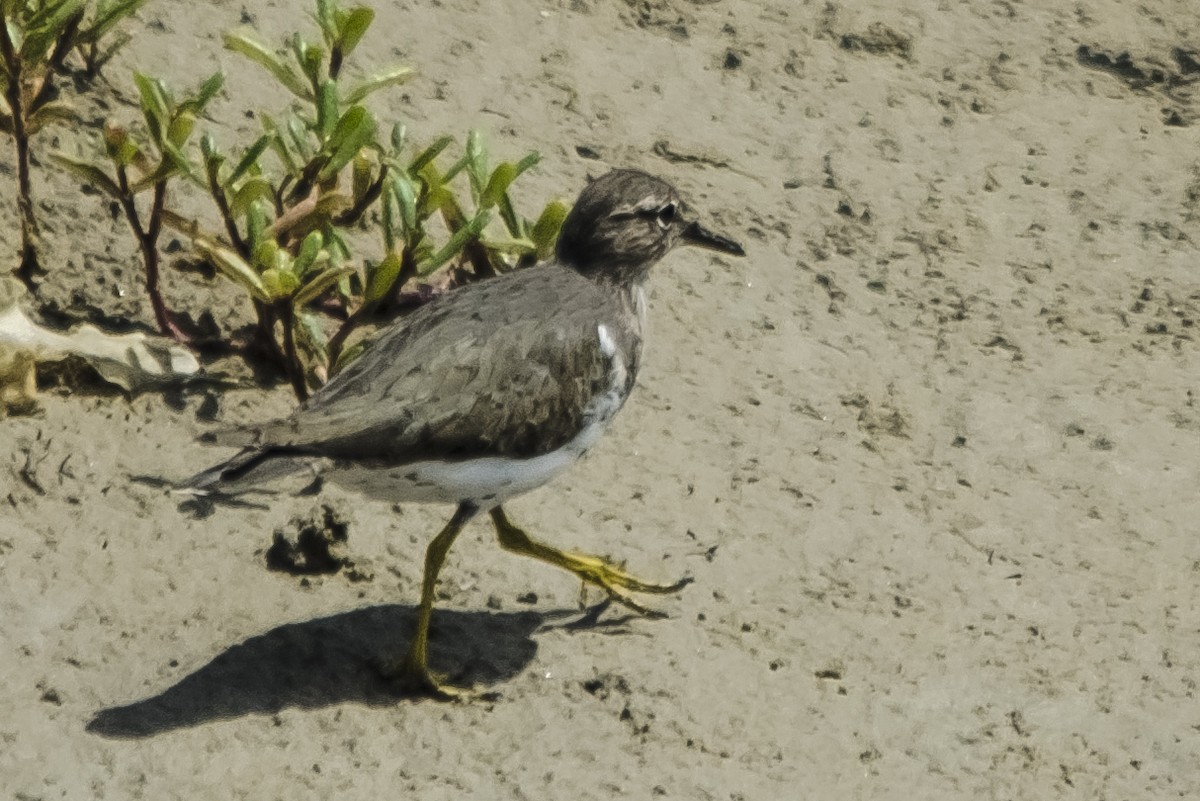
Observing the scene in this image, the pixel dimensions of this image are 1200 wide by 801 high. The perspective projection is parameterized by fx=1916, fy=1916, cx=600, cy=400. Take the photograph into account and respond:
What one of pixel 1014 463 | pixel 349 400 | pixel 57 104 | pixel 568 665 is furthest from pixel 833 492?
pixel 57 104

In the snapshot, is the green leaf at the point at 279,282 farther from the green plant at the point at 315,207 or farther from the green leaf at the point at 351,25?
the green leaf at the point at 351,25

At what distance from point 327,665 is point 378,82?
2.35 m

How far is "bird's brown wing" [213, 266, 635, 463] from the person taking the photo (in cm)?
586

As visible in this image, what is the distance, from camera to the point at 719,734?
19.9 feet

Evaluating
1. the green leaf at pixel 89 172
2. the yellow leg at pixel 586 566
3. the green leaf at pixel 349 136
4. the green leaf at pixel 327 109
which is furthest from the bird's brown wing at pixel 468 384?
the green leaf at pixel 89 172

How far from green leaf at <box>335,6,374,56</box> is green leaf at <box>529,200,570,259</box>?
1.00 m

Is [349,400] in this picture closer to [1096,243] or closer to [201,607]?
[201,607]

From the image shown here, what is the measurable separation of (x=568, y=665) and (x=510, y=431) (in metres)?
0.83

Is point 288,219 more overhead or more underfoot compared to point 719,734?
more overhead

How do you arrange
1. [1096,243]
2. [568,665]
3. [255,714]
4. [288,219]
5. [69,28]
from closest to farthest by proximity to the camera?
1. [255,714]
2. [568,665]
3. [288,219]
4. [69,28]
5. [1096,243]

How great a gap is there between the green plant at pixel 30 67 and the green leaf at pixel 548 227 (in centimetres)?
181

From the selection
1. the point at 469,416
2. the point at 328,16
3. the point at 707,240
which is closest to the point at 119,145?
the point at 328,16

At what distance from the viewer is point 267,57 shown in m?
7.26

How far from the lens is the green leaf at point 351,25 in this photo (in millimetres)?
7340
